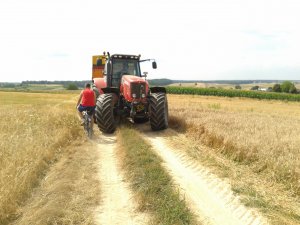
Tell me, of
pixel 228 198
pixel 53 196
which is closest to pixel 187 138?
pixel 228 198

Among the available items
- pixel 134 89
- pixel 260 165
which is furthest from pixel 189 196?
pixel 134 89

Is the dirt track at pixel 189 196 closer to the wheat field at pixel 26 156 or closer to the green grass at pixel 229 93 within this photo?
the wheat field at pixel 26 156

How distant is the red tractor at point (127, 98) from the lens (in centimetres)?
1238

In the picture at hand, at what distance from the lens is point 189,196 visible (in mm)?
6078

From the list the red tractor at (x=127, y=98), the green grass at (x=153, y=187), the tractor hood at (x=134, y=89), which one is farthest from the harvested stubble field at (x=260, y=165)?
the tractor hood at (x=134, y=89)

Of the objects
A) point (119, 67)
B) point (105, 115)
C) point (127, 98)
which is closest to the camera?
point (105, 115)

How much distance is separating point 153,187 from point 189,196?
650 millimetres

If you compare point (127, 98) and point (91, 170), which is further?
point (127, 98)

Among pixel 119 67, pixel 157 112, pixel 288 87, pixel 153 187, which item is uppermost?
pixel 119 67

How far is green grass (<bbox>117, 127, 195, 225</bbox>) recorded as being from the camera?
5133 millimetres

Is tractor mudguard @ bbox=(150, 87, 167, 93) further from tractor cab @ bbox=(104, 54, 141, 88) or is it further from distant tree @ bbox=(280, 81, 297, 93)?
distant tree @ bbox=(280, 81, 297, 93)

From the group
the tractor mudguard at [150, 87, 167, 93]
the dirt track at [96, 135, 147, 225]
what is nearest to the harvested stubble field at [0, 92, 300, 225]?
the dirt track at [96, 135, 147, 225]

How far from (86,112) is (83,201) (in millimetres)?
6553

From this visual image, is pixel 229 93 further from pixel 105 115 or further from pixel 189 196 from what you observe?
pixel 189 196
